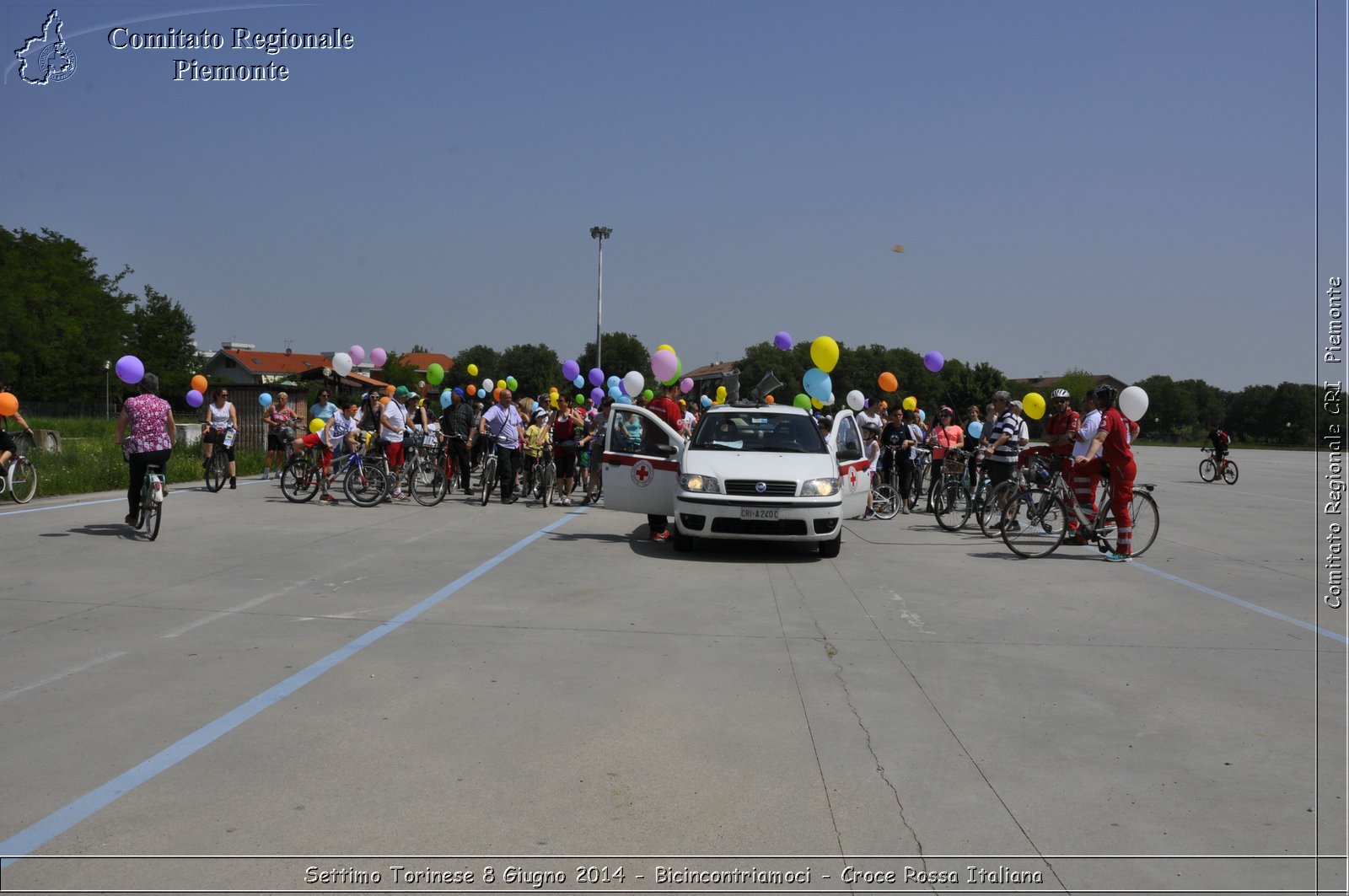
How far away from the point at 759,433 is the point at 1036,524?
11.1 feet

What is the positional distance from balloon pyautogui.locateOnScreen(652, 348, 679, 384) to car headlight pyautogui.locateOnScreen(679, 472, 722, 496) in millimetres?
7542

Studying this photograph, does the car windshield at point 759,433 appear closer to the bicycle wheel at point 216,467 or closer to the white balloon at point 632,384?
the bicycle wheel at point 216,467

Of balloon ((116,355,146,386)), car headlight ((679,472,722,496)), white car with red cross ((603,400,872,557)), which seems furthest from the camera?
balloon ((116,355,146,386))

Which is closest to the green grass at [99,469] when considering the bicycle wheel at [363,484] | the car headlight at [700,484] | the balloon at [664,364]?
the bicycle wheel at [363,484]

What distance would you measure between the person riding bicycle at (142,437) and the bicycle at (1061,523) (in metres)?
9.77

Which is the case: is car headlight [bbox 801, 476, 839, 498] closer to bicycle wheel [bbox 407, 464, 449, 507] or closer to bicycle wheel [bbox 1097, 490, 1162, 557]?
bicycle wheel [bbox 1097, 490, 1162, 557]

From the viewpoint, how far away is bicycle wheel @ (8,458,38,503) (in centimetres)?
1508

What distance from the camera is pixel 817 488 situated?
36.1 ft

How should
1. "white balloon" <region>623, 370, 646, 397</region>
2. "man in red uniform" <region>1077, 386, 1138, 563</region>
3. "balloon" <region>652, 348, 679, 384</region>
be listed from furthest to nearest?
1. "white balloon" <region>623, 370, 646, 397</region>
2. "balloon" <region>652, 348, 679, 384</region>
3. "man in red uniform" <region>1077, 386, 1138, 563</region>

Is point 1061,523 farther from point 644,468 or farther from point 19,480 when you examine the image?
point 19,480

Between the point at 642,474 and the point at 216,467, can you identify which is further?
the point at 216,467

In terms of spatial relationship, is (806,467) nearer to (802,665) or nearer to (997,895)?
(802,665)

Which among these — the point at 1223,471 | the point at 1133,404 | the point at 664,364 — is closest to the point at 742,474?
the point at 1133,404

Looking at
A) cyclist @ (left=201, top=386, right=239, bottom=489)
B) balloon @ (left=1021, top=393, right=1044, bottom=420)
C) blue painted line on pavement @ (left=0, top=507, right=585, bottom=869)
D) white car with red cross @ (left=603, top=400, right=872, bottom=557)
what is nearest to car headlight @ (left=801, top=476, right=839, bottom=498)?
white car with red cross @ (left=603, top=400, right=872, bottom=557)
